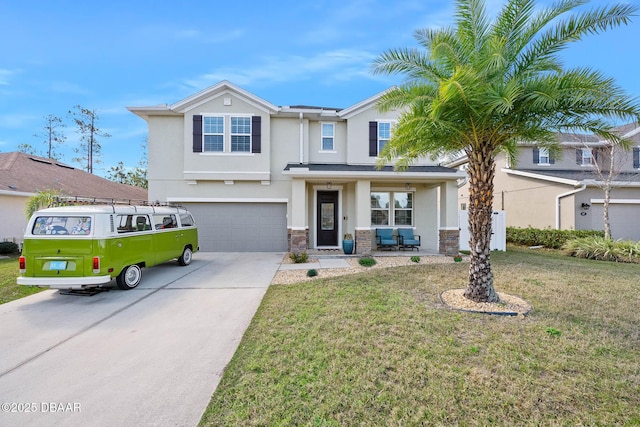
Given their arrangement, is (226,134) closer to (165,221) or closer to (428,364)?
(165,221)

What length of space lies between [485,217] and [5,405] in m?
7.22

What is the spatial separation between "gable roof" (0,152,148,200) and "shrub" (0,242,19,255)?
7.59ft

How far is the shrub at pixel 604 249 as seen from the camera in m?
10.3

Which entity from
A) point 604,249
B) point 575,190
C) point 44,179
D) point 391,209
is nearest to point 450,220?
point 391,209

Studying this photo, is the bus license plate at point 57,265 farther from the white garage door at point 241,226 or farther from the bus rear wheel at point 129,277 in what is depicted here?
the white garage door at point 241,226

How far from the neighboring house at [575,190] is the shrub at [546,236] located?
1.05 m

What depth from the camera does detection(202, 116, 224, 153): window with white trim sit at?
1145 cm

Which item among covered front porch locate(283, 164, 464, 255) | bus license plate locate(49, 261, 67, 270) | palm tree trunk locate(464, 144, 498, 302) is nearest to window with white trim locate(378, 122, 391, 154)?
covered front porch locate(283, 164, 464, 255)

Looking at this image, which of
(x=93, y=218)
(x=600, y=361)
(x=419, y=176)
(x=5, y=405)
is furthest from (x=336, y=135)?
(x=5, y=405)

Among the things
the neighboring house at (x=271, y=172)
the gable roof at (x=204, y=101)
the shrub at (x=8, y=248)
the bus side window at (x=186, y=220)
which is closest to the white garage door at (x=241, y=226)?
the neighboring house at (x=271, y=172)

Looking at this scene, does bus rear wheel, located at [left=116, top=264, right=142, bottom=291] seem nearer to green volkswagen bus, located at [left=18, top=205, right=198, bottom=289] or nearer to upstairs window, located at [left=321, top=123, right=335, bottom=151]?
green volkswagen bus, located at [left=18, top=205, right=198, bottom=289]

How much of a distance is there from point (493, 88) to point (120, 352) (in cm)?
714

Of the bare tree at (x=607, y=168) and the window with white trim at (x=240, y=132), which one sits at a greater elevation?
the window with white trim at (x=240, y=132)

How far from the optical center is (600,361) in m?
3.33
